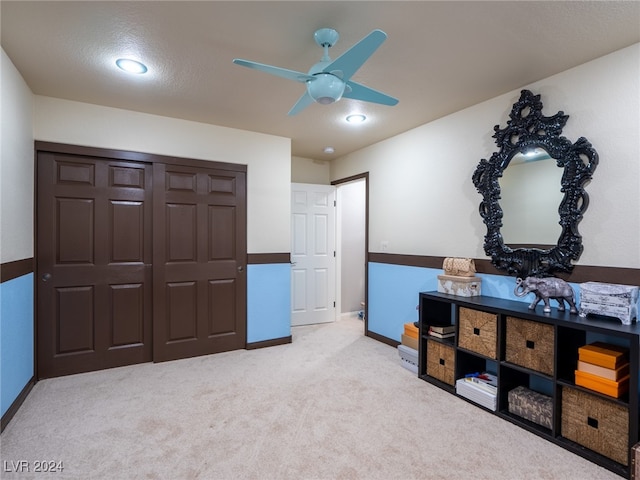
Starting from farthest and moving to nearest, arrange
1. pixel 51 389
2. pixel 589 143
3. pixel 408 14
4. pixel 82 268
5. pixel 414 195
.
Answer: pixel 414 195 < pixel 82 268 < pixel 51 389 < pixel 589 143 < pixel 408 14

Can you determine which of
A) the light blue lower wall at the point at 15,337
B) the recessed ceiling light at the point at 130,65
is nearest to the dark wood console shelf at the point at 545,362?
the recessed ceiling light at the point at 130,65

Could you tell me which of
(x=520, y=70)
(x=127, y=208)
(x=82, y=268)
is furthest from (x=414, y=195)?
(x=82, y=268)

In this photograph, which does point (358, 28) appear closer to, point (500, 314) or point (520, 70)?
point (520, 70)

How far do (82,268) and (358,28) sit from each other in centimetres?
304

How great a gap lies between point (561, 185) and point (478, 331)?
3.98 ft

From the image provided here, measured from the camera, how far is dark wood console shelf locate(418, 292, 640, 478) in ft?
6.16

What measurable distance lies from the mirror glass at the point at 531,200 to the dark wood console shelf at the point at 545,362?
0.52 m

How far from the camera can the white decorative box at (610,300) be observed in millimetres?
1988

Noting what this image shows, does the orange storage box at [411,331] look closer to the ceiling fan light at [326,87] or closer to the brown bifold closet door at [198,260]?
the brown bifold closet door at [198,260]

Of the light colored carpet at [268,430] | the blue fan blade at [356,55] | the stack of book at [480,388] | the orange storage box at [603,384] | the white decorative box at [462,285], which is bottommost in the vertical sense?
the light colored carpet at [268,430]

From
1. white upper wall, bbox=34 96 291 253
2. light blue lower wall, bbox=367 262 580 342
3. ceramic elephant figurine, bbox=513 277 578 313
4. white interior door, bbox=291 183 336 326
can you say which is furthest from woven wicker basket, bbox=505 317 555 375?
white interior door, bbox=291 183 336 326

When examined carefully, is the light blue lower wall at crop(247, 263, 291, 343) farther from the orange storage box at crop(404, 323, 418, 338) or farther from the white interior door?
the orange storage box at crop(404, 323, 418, 338)

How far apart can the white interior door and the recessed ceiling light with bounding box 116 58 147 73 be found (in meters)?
2.49

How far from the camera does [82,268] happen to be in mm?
3145
